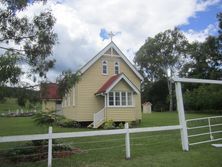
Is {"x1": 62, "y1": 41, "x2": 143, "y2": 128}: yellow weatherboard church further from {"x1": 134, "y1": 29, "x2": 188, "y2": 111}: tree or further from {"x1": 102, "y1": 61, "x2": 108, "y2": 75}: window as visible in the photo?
{"x1": 134, "y1": 29, "x2": 188, "y2": 111}: tree

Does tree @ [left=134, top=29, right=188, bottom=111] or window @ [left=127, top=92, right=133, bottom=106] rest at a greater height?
tree @ [left=134, top=29, right=188, bottom=111]

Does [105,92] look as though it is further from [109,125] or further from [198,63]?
[198,63]

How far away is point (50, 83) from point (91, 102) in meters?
15.6

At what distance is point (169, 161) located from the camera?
9.68m

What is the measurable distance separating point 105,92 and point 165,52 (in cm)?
3705

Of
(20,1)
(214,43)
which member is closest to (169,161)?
(20,1)

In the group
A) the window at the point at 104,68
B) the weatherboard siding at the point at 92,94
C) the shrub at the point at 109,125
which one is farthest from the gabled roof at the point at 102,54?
the shrub at the point at 109,125

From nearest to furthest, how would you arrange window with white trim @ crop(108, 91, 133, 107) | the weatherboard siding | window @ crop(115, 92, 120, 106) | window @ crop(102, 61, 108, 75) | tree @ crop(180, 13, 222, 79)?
window with white trim @ crop(108, 91, 133, 107) < window @ crop(115, 92, 120, 106) < the weatherboard siding < window @ crop(102, 61, 108, 75) < tree @ crop(180, 13, 222, 79)

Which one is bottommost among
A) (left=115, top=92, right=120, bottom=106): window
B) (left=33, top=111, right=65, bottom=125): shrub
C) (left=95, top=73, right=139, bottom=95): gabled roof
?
(left=33, top=111, right=65, bottom=125): shrub

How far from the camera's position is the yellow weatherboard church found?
24.4 metres

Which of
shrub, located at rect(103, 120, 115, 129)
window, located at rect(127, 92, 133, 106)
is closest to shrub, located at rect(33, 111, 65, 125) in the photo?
shrub, located at rect(103, 120, 115, 129)

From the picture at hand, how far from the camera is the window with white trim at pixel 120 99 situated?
2475 cm

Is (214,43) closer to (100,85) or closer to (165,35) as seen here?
(165,35)

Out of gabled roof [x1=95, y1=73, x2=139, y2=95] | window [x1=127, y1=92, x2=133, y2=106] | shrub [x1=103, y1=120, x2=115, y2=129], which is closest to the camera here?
shrub [x1=103, y1=120, x2=115, y2=129]
